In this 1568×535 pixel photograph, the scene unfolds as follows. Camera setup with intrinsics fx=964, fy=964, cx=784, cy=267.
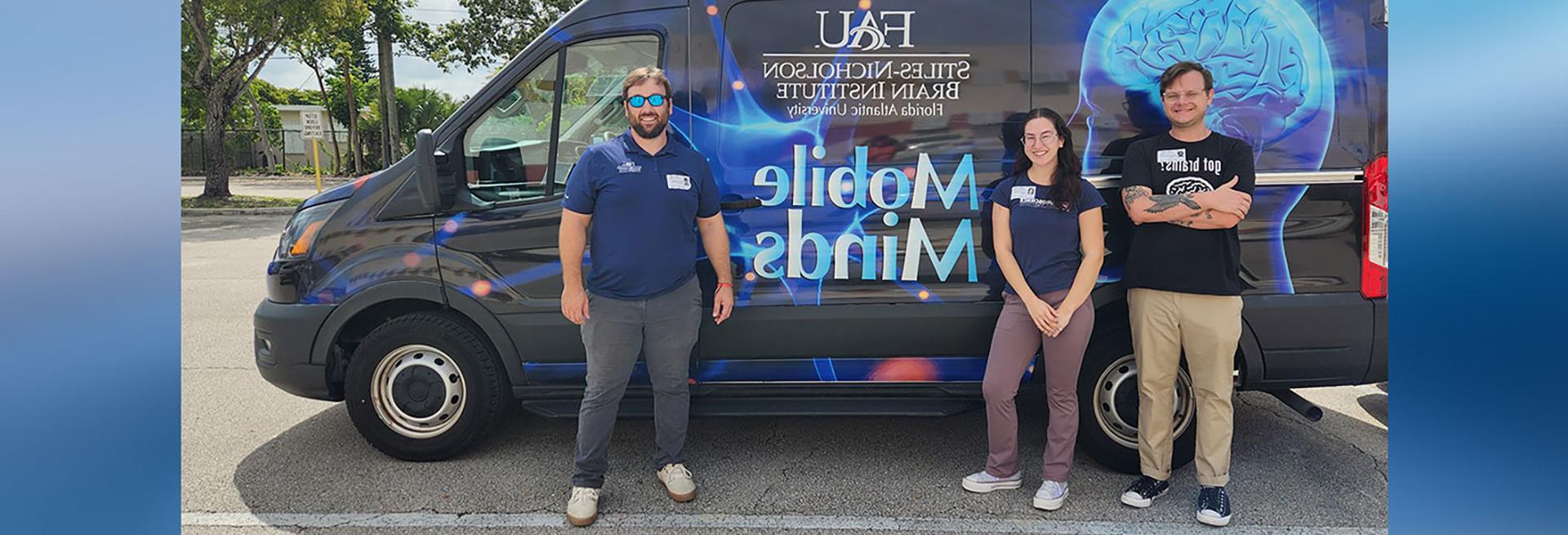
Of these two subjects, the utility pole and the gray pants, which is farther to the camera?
the utility pole

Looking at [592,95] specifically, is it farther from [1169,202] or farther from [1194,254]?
[1194,254]

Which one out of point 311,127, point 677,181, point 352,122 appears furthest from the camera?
point 352,122

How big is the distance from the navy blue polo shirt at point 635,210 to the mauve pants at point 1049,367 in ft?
4.43

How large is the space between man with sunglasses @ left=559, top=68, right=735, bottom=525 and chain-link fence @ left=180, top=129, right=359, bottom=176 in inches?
1250

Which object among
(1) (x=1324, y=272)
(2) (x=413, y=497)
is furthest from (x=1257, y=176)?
(2) (x=413, y=497)

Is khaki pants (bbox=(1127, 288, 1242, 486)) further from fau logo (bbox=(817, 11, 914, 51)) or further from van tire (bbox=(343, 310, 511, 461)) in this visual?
van tire (bbox=(343, 310, 511, 461))

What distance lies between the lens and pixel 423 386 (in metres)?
4.41

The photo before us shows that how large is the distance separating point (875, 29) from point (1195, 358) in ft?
6.17

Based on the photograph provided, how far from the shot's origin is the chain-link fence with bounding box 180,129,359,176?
32.3m

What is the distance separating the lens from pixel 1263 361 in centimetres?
419

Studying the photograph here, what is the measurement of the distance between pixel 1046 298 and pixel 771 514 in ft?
4.65

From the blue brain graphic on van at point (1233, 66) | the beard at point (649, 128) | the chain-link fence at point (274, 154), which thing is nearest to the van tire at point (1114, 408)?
the blue brain graphic on van at point (1233, 66)

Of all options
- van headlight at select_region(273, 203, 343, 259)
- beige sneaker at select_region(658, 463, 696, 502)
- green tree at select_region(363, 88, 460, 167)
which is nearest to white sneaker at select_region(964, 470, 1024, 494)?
beige sneaker at select_region(658, 463, 696, 502)

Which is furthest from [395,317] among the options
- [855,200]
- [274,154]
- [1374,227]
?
[274,154]
